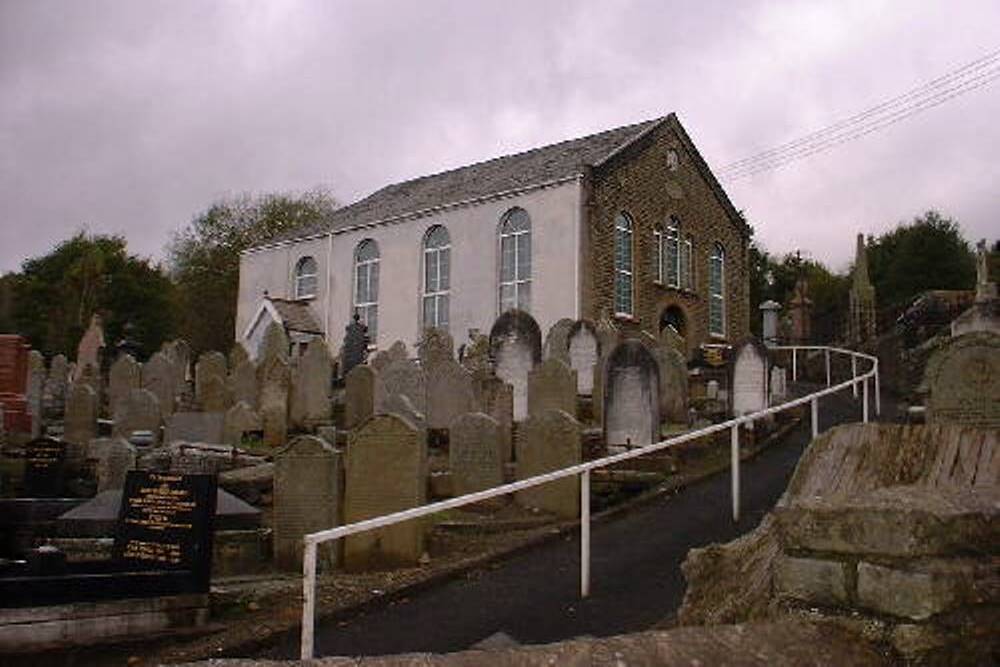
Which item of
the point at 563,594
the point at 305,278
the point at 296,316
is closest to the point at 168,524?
the point at 563,594

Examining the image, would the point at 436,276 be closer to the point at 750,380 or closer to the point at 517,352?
the point at 517,352

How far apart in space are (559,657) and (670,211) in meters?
27.8

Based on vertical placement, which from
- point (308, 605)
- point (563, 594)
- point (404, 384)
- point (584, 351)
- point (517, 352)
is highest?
point (584, 351)

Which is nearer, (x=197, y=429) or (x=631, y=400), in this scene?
(x=631, y=400)

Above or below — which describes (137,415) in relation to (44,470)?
above

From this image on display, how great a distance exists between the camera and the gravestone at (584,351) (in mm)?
17750

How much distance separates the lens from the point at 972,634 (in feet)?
9.61

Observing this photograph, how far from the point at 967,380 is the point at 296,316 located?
25963mm

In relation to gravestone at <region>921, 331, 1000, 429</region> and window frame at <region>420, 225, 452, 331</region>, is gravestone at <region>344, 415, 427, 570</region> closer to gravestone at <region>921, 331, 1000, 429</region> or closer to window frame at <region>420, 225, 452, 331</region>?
gravestone at <region>921, 331, 1000, 429</region>

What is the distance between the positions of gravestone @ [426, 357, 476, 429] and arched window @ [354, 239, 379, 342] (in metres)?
17.2

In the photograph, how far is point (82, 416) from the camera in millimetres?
16172

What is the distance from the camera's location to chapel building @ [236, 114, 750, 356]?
2630 cm

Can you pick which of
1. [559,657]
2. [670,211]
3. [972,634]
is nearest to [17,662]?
[559,657]

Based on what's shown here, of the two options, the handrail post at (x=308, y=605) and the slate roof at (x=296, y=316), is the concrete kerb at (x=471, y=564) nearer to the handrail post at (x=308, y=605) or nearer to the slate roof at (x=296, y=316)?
the handrail post at (x=308, y=605)
